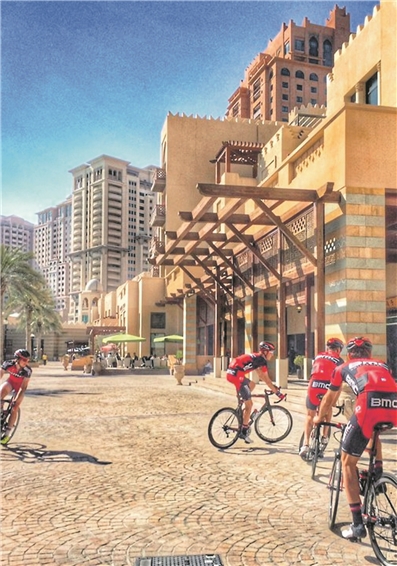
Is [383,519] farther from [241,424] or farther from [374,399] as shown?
[241,424]

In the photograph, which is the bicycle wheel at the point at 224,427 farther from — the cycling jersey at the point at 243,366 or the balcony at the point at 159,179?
the balcony at the point at 159,179

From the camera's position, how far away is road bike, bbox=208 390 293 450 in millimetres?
9016

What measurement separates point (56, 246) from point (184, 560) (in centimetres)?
19386

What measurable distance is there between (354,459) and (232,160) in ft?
130

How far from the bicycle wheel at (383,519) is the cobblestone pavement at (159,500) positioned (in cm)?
16

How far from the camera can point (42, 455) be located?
326 inches

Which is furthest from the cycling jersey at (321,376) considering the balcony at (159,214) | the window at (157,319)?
the balcony at (159,214)

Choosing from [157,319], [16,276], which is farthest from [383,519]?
[157,319]

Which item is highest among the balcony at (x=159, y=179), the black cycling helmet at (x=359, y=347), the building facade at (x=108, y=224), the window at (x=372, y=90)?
the building facade at (x=108, y=224)

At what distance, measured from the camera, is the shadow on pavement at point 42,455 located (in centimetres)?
792

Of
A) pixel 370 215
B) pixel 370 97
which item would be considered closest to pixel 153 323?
pixel 370 97

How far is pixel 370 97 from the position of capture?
818 inches

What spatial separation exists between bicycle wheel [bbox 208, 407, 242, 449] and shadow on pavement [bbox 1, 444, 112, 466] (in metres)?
1.98

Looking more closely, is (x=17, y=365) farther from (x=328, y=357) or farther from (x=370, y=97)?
(x=370, y=97)
